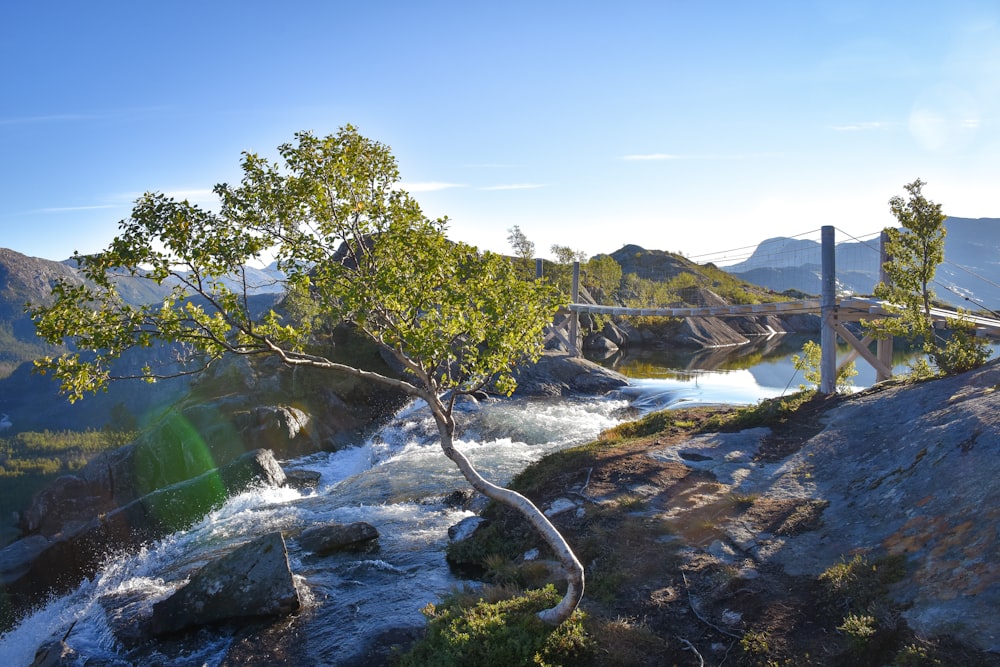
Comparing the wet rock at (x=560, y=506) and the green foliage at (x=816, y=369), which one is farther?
the green foliage at (x=816, y=369)

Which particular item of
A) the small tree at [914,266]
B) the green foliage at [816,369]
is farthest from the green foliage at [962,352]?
the green foliage at [816,369]

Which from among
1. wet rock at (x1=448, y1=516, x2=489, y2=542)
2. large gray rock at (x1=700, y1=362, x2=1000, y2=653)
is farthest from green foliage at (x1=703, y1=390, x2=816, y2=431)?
wet rock at (x1=448, y1=516, x2=489, y2=542)

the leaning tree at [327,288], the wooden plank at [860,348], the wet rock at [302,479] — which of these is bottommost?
the wet rock at [302,479]

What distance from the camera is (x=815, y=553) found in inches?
443

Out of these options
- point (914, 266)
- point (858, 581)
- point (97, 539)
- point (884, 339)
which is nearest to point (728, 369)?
point (884, 339)

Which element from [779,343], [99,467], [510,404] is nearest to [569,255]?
[779,343]

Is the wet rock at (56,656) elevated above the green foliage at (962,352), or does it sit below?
below

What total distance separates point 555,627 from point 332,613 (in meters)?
5.75

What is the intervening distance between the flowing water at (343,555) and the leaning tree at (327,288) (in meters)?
5.05

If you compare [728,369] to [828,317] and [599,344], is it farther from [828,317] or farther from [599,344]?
[828,317]

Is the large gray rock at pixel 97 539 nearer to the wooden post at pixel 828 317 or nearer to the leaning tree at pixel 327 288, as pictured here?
the leaning tree at pixel 327 288

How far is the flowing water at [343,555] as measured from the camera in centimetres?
1243

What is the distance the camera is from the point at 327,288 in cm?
967

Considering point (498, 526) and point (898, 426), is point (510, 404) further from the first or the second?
point (898, 426)
